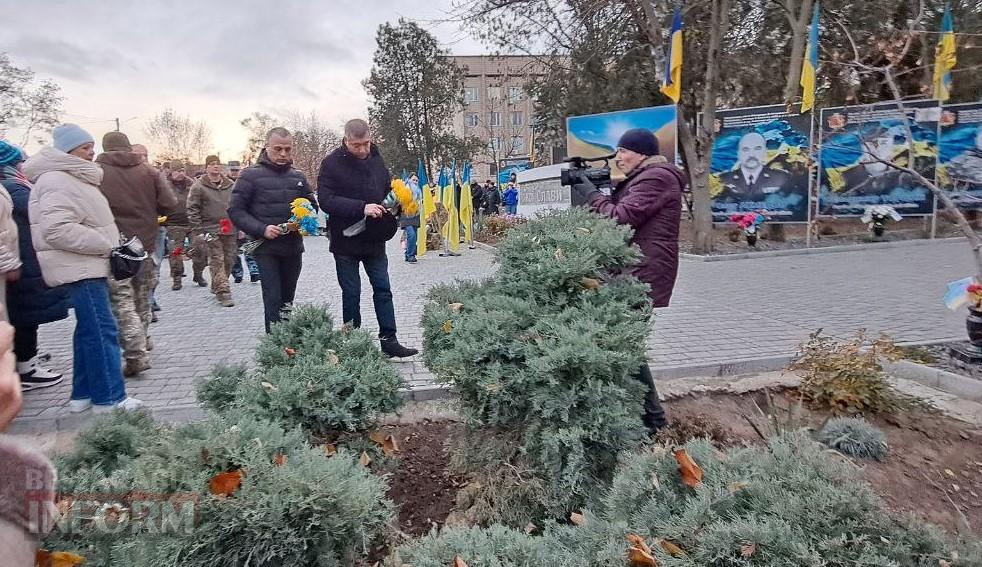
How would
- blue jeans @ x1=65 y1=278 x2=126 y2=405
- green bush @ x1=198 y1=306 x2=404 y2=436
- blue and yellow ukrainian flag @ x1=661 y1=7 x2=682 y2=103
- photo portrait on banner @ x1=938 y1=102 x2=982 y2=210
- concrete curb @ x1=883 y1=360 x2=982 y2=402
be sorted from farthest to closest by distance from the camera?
photo portrait on banner @ x1=938 y1=102 x2=982 y2=210 → blue and yellow ukrainian flag @ x1=661 y1=7 x2=682 y2=103 → concrete curb @ x1=883 y1=360 x2=982 y2=402 → blue jeans @ x1=65 y1=278 x2=126 y2=405 → green bush @ x1=198 y1=306 x2=404 y2=436

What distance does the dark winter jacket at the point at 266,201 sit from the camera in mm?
4789

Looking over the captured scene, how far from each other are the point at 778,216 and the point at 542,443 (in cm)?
1407

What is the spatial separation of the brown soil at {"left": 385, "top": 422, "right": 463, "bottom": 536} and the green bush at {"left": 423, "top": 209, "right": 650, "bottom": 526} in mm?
245

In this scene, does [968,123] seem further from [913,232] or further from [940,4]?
[940,4]

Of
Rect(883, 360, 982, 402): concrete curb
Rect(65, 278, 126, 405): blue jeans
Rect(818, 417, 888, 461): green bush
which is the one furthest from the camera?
Rect(883, 360, 982, 402): concrete curb

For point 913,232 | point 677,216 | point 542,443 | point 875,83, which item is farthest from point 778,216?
point 542,443

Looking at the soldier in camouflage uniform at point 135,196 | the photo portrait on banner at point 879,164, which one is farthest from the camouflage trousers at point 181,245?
the photo portrait on banner at point 879,164

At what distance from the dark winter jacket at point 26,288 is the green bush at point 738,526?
4.45 metres

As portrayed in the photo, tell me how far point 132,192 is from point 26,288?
5.03 ft

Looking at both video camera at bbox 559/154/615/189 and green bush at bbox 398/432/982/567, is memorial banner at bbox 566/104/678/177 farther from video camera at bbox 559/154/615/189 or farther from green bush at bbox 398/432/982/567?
green bush at bbox 398/432/982/567

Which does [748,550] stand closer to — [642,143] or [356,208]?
[642,143]

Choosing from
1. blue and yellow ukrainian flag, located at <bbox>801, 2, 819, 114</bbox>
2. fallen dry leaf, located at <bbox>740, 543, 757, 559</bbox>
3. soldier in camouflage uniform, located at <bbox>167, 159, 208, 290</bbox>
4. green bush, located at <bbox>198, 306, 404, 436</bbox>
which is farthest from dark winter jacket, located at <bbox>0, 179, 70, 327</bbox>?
blue and yellow ukrainian flag, located at <bbox>801, 2, 819, 114</bbox>

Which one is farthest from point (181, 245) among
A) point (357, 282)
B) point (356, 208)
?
point (356, 208)

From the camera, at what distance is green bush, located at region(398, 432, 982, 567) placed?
1450 mm
